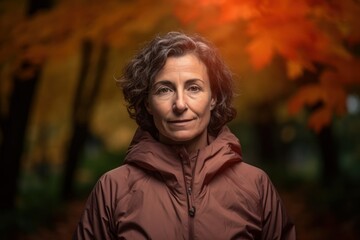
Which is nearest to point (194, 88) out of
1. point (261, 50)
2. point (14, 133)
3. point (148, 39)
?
point (261, 50)

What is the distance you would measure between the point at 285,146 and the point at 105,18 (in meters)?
18.9

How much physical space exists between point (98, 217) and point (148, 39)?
371 cm

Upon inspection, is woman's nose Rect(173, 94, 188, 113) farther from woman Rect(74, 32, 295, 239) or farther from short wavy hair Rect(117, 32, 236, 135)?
short wavy hair Rect(117, 32, 236, 135)

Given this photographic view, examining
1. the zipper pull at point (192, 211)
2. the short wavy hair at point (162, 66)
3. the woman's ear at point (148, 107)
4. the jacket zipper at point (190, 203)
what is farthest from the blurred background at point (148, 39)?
the zipper pull at point (192, 211)

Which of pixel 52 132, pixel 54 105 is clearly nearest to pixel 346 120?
pixel 54 105

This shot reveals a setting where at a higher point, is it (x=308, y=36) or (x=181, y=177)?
(x=308, y=36)

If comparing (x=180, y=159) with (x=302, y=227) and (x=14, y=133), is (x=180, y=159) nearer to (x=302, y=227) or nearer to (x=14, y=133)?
(x=14, y=133)

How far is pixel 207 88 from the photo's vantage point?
2.86 metres

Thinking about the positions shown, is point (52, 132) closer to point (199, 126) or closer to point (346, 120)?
point (346, 120)

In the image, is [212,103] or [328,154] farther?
[328,154]

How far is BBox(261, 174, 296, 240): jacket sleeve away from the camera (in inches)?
110

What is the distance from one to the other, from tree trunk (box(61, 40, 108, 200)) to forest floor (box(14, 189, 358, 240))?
Result: 2127mm

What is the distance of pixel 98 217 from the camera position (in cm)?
275

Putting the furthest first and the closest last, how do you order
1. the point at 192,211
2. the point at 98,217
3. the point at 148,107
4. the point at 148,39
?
the point at 148,39
the point at 148,107
the point at 98,217
the point at 192,211
